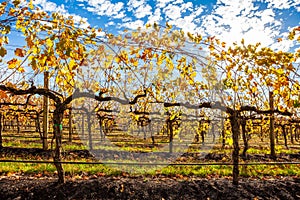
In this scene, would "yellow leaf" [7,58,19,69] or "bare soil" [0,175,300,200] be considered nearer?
"yellow leaf" [7,58,19,69]

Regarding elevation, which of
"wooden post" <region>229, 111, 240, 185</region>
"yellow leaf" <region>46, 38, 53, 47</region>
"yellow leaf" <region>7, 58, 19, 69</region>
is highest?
"yellow leaf" <region>46, 38, 53, 47</region>

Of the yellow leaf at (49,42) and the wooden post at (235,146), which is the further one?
the wooden post at (235,146)

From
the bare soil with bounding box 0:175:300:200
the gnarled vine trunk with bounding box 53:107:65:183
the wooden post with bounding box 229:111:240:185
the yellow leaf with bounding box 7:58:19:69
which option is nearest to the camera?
the yellow leaf with bounding box 7:58:19:69

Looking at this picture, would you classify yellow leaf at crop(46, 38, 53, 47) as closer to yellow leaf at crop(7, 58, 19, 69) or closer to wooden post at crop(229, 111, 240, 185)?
yellow leaf at crop(7, 58, 19, 69)

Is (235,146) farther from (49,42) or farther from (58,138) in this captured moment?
(49,42)

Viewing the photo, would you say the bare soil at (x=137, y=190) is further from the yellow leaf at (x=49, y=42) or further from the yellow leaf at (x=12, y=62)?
the yellow leaf at (x=49, y=42)

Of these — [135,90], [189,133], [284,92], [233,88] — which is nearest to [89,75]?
[135,90]

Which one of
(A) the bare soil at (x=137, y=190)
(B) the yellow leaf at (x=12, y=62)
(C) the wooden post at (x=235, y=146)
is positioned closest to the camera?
(B) the yellow leaf at (x=12, y=62)

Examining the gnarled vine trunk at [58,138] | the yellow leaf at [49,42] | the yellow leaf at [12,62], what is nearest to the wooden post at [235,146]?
the gnarled vine trunk at [58,138]

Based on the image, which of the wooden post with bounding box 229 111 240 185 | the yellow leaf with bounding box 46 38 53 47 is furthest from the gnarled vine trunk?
the wooden post with bounding box 229 111 240 185

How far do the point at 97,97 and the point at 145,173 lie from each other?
200 cm

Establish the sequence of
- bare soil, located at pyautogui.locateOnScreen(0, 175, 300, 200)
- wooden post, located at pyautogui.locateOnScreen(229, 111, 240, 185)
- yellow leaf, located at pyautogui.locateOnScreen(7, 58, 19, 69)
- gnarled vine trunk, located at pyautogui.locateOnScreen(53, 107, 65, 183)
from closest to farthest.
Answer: yellow leaf, located at pyautogui.locateOnScreen(7, 58, 19, 69), bare soil, located at pyautogui.locateOnScreen(0, 175, 300, 200), gnarled vine trunk, located at pyautogui.locateOnScreen(53, 107, 65, 183), wooden post, located at pyautogui.locateOnScreen(229, 111, 240, 185)

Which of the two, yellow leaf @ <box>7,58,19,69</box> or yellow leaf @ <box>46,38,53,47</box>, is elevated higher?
yellow leaf @ <box>46,38,53,47</box>

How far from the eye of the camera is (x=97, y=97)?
481 centimetres
